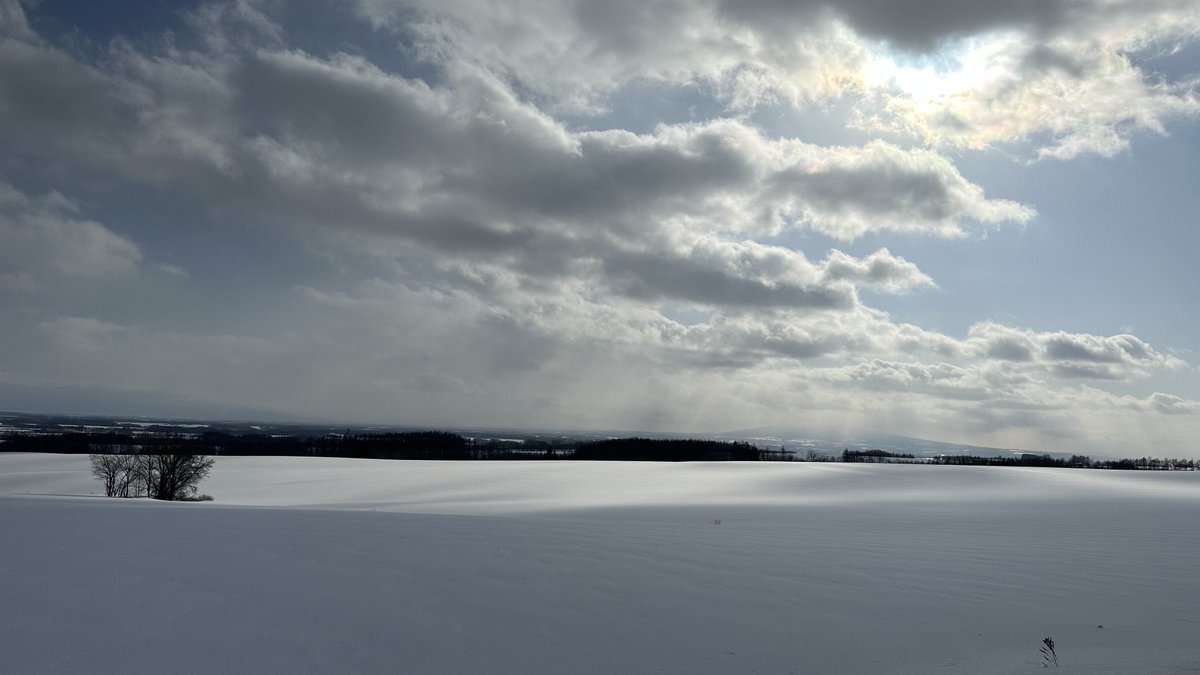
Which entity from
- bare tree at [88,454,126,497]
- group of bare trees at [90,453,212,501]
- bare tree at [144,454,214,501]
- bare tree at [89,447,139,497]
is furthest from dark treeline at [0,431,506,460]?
bare tree at [144,454,214,501]

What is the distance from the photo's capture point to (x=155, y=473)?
3859 centimetres

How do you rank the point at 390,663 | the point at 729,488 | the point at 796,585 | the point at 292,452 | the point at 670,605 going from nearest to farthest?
the point at 390,663 → the point at 670,605 → the point at 796,585 → the point at 729,488 → the point at 292,452

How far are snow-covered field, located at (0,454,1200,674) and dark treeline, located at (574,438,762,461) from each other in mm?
75047

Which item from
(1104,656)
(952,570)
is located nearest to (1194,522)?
(952,570)

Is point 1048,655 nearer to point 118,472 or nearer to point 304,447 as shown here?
point 118,472

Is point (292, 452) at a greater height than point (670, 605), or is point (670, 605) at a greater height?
point (670, 605)

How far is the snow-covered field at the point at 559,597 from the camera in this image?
510 centimetres

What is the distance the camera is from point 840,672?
5012mm

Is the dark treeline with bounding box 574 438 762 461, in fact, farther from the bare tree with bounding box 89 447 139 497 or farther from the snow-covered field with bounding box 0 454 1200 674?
the snow-covered field with bounding box 0 454 1200 674

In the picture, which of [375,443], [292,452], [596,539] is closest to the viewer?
[596,539]

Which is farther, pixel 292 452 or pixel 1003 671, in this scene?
pixel 292 452

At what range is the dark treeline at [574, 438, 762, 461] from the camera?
288 feet

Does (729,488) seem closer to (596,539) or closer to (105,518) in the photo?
(596,539)

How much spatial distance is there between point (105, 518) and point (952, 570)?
42.3 feet
